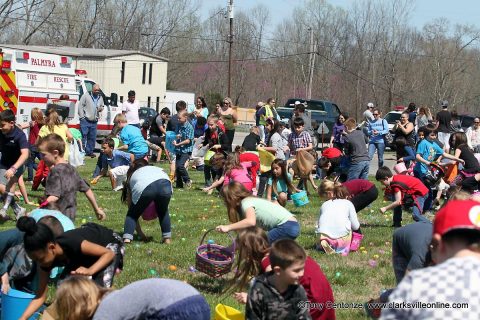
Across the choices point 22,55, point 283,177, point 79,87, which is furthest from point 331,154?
point 79,87

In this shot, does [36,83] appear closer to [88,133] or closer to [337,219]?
[88,133]

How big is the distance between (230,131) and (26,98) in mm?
6576

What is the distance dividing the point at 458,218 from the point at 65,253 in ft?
12.7

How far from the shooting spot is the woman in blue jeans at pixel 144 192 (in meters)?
10.1

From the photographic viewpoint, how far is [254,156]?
1560 cm

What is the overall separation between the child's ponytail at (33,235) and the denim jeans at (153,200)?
12.7 feet

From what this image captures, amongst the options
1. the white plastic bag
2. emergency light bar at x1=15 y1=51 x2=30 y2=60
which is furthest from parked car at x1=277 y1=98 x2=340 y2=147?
the white plastic bag

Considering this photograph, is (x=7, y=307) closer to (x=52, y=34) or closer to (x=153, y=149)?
(x=153, y=149)

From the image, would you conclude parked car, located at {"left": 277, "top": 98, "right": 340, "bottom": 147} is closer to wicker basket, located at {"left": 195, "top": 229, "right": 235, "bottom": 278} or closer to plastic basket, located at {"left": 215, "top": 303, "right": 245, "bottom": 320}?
wicker basket, located at {"left": 195, "top": 229, "right": 235, "bottom": 278}

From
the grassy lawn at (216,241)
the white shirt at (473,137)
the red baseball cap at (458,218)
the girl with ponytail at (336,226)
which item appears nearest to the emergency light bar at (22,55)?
the grassy lawn at (216,241)

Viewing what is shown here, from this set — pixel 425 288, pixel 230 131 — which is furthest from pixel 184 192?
pixel 425 288

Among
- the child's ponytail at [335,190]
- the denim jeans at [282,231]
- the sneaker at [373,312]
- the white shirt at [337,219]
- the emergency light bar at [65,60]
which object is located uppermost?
the emergency light bar at [65,60]

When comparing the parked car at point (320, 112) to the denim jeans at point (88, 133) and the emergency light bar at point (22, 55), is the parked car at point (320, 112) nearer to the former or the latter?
the denim jeans at point (88, 133)

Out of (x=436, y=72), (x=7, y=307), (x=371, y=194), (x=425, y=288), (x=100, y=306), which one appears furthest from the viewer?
(x=436, y=72)
